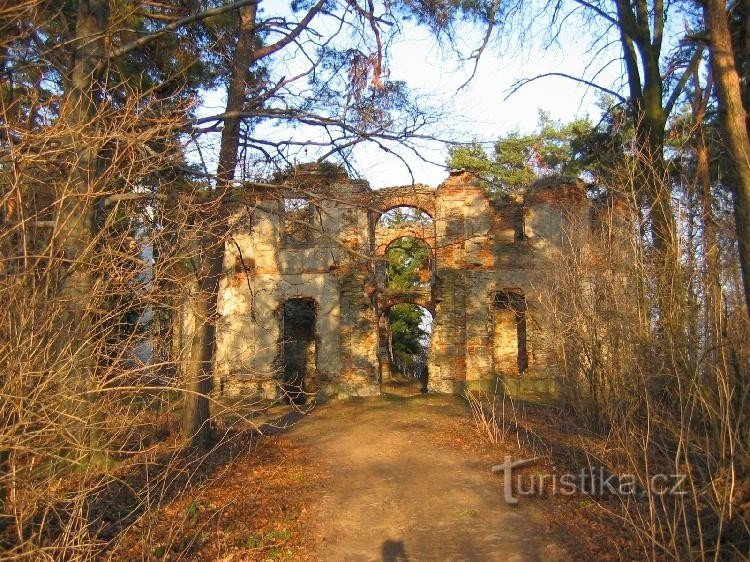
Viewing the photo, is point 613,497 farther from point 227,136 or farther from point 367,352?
point 367,352

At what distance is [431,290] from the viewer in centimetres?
1934

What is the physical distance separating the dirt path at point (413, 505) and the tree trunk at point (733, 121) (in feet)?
10.9

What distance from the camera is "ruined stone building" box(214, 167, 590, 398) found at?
17.8 m

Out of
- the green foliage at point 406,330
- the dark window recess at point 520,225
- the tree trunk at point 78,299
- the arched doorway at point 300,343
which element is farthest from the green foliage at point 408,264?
the tree trunk at point 78,299

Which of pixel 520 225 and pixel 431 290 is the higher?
pixel 520 225

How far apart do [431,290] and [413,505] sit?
12.1 metres

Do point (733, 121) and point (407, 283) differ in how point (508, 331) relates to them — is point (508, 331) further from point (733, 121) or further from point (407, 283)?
point (733, 121)

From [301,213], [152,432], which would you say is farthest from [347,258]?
[152,432]

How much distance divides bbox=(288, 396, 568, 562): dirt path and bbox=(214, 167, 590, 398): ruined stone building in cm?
615

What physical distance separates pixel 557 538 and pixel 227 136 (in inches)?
296

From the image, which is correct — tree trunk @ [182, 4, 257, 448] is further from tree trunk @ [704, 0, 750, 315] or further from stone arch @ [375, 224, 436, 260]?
stone arch @ [375, 224, 436, 260]

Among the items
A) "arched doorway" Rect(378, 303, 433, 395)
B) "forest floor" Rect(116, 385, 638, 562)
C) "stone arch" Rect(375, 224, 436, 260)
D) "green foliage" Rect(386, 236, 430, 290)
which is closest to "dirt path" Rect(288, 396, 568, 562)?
"forest floor" Rect(116, 385, 638, 562)

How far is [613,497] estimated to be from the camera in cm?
690

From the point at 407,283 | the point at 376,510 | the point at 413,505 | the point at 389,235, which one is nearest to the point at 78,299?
the point at 376,510
